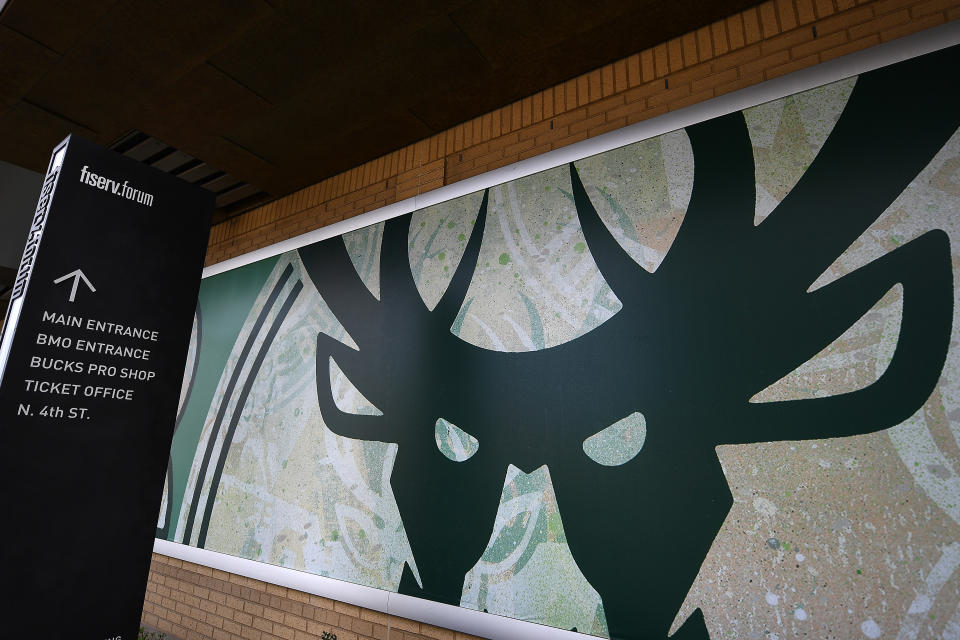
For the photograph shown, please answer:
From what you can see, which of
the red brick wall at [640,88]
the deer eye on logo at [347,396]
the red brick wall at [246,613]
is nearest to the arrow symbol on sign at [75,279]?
the deer eye on logo at [347,396]

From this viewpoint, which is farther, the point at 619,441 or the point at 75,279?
the point at 619,441

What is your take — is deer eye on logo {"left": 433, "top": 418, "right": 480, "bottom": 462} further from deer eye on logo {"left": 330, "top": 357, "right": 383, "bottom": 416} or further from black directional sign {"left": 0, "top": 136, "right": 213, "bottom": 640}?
black directional sign {"left": 0, "top": 136, "right": 213, "bottom": 640}

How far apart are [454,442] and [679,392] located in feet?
3.92

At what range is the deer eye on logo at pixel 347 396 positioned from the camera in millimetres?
3102

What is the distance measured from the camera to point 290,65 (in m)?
2.91

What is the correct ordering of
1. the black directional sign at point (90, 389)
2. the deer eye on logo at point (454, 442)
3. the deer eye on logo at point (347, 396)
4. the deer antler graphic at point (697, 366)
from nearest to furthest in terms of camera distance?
the black directional sign at point (90, 389) < the deer antler graphic at point (697, 366) < the deer eye on logo at point (454, 442) < the deer eye on logo at point (347, 396)

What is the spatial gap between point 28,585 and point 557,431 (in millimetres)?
2021

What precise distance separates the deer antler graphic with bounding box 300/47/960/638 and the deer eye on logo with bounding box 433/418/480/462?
4 centimetres

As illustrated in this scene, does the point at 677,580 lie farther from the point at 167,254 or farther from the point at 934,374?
the point at 167,254

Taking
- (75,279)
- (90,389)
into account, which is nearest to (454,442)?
(90,389)

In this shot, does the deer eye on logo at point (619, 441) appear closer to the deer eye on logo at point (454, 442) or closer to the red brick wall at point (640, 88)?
the deer eye on logo at point (454, 442)

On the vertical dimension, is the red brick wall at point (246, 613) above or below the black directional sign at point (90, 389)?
below

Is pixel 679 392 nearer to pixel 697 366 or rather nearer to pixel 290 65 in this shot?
pixel 697 366

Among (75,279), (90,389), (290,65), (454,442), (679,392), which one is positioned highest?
(290,65)
